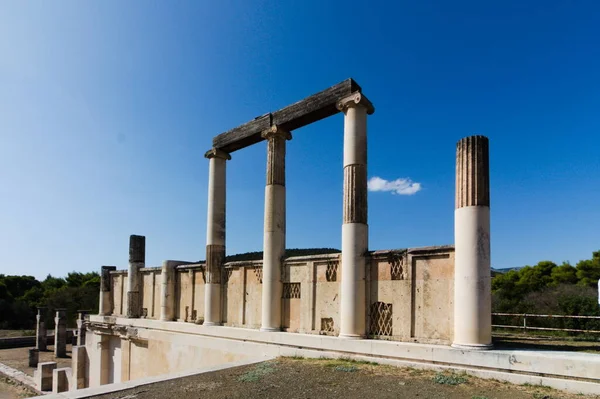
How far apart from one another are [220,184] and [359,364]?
8303 millimetres

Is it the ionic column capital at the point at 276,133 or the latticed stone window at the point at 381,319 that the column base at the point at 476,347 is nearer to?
the latticed stone window at the point at 381,319

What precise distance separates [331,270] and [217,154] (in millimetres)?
6437

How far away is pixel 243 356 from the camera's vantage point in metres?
12.0

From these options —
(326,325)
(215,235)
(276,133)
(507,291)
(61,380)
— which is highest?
(276,133)

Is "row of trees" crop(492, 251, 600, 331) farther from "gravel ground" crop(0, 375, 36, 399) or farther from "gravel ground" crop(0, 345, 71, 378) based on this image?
"gravel ground" crop(0, 345, 71, 378)

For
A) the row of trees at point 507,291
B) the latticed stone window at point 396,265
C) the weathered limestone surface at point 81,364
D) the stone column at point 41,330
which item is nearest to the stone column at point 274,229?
the latticed stone window at point 396,265

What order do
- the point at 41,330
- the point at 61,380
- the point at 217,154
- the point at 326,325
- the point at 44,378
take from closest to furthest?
the point at 326,325
the point at 217,154
the point at 61,380
the point at 44,378
the point at 41,330

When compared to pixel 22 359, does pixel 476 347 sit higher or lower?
higher

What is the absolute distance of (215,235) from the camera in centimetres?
1463

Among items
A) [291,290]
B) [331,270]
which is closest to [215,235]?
[291,290]

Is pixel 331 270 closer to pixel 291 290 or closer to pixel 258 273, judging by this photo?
pixel 291 290

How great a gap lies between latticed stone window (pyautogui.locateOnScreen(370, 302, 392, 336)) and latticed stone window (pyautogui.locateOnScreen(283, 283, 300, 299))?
2.43 m

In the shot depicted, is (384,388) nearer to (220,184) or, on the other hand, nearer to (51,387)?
(220,184)

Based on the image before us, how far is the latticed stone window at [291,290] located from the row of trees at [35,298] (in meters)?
38.0
